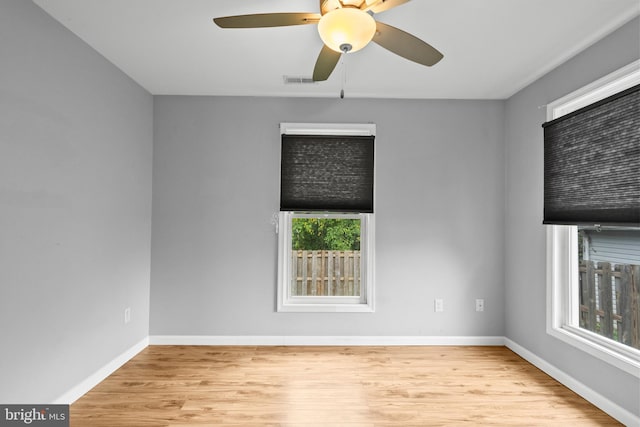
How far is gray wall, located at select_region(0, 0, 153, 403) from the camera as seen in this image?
2.02 metres

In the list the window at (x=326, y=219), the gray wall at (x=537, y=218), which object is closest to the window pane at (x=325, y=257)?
the window at (x=326, y=219)

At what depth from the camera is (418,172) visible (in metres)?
3.75

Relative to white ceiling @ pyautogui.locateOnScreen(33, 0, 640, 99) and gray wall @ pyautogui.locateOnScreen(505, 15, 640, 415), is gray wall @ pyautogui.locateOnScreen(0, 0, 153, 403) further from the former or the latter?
gray wall @ pyautogui.locateOnScreen(505, 15, 640, 415)

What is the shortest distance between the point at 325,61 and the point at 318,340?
267 centimetres

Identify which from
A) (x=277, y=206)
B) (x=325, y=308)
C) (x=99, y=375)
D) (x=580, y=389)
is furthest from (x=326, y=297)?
(x=580, y=389)

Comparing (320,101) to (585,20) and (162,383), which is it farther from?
(162,383)

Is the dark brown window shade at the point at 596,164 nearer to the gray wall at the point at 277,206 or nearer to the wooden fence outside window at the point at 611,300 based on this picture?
the wooden fence outside window at the point at 611,300

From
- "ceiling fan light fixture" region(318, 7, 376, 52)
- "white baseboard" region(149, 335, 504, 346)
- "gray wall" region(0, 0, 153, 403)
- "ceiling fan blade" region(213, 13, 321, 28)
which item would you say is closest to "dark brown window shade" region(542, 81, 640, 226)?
"white baseboard" region(149, 335, 504, 346)

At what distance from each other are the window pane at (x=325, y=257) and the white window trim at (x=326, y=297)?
1.9 inches

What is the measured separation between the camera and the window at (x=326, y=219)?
3.66m

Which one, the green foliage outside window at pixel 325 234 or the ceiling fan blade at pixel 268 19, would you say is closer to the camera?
the ceiling fan blade at pixel 268 19

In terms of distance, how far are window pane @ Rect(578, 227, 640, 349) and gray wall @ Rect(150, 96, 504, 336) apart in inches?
38.0

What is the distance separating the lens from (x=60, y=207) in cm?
239

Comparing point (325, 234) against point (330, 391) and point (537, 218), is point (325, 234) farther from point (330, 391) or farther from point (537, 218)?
point (537, 218)
